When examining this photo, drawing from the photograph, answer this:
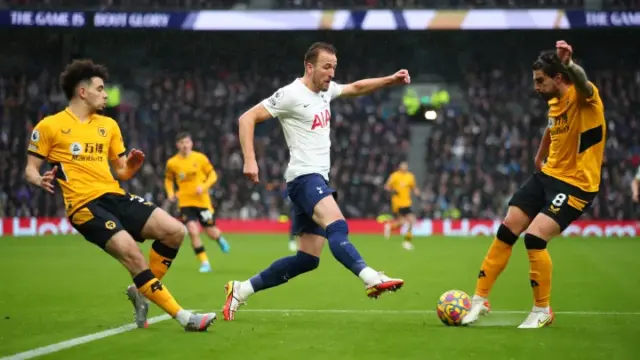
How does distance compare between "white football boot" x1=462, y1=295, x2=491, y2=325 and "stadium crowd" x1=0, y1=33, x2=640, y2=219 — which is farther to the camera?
"stadium crowd" x1=0, y1=33, x2=640, y2=219

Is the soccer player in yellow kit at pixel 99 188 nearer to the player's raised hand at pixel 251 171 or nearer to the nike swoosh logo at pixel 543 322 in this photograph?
the player's raised hand at pixel 251 171

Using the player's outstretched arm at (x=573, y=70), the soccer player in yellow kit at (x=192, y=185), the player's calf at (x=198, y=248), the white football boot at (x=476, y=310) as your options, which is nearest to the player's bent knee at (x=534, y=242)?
the white football boot at (x=476, y=310)

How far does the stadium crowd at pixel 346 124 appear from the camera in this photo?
33.9 metres

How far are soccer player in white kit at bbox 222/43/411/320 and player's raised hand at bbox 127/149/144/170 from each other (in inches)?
34.1

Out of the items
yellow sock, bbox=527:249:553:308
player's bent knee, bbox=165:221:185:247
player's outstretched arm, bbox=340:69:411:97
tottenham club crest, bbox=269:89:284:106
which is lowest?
yellow sock, bbox=527:249:553:308

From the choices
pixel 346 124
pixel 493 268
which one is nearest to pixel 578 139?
pixel 493 268

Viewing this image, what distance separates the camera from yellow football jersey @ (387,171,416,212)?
2969 centimetres

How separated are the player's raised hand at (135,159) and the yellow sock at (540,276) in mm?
3392

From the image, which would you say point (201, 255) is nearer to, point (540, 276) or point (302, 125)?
point (302, 125)

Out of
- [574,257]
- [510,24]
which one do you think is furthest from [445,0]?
[574,257]

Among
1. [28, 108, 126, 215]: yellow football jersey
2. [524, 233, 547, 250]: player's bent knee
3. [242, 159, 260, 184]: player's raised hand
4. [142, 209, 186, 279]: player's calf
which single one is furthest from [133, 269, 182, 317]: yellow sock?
[524, 233, 547, 250]: player's bent knee

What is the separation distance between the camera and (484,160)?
114ft

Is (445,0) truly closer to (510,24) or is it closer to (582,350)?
(510,24)

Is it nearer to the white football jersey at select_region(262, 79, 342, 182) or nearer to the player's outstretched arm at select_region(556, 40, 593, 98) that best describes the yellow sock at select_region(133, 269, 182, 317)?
the white football jersey at select_region(262, 79, 342, 182)
